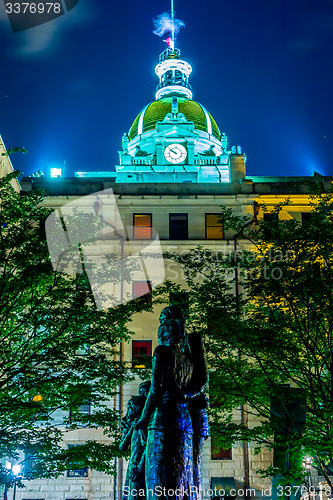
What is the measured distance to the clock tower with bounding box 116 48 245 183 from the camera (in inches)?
3027

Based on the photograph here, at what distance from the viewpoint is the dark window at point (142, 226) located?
45562mm

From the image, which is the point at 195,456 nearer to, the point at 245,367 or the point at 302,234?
the point at 302,234

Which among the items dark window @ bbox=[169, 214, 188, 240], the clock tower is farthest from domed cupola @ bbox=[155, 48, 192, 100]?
dark window @ bbox=[169, 214, 188, 240]

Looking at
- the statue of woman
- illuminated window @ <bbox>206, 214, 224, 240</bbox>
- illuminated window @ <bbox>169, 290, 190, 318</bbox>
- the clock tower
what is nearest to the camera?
the statue of woman

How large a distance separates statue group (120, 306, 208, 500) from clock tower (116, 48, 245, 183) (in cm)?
5748

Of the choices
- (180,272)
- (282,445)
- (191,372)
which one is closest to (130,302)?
(282,445)

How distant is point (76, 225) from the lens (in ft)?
79.8

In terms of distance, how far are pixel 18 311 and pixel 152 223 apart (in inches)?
972

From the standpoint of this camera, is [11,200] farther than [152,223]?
No

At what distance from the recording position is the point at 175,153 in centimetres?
8556

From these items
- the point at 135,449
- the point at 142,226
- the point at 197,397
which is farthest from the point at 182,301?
the point at 142,226

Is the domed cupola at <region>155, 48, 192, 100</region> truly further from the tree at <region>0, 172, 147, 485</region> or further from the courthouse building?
the tree at <region>0, 172, 147, 485</region>

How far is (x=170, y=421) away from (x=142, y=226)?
37.0 meters

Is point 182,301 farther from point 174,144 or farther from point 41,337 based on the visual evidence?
point 174,144
